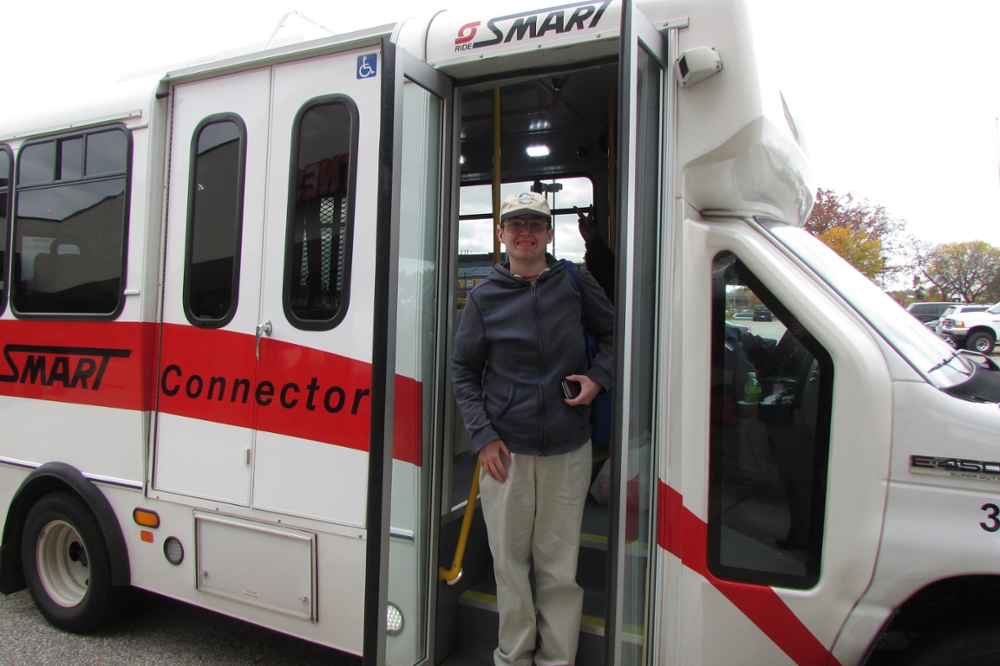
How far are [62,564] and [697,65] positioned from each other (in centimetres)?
418

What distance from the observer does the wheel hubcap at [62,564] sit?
3.78 metres

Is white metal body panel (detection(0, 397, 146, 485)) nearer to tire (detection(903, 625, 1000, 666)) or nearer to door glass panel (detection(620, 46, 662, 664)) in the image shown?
door glass panel (detection(620, 46, 662, 664))

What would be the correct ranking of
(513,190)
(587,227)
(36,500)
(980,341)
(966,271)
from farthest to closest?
(966,271) → (980,341) → (513,190) → (587,227) → (36,500)

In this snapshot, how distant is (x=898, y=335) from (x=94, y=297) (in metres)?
3.70


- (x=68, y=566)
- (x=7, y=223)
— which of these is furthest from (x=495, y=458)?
(x=7, y=223)

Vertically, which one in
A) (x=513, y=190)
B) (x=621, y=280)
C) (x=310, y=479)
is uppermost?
(x=513, y=190)

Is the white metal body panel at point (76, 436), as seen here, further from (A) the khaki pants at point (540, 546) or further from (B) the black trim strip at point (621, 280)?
(B) the black trim strip at point (621, 280)

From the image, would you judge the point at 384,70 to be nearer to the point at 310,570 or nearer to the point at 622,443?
the point at 622,443

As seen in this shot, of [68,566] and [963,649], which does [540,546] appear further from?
[68,566]

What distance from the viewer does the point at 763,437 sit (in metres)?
2.28

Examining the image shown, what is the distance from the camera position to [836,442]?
6.96ft

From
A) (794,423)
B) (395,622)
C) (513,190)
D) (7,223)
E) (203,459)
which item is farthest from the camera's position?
(513,190)

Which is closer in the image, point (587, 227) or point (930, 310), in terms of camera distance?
point (587, 227)

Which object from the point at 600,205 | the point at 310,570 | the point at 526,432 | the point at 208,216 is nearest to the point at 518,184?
the point at 600,205
